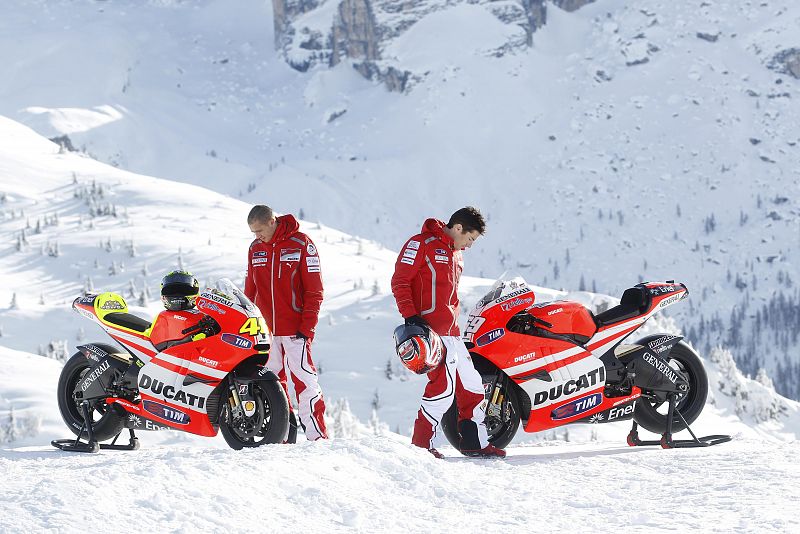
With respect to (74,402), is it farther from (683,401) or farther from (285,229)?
(683,401)

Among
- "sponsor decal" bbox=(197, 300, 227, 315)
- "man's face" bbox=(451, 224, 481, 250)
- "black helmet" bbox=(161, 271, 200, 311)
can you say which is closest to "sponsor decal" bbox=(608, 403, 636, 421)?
"man's face" bbox=(451, 224, 481, 250)

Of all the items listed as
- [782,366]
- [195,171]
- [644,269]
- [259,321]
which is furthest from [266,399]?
[644,269]

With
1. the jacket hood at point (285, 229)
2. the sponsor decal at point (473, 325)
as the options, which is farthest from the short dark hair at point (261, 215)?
the sponsor decal at point (473, 325)

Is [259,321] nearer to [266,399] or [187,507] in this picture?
[266,399]

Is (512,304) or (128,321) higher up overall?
(512,304)

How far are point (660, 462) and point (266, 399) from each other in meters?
3.27

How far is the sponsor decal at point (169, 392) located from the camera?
9156 millimetres

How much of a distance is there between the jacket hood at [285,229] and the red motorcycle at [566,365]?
179cm

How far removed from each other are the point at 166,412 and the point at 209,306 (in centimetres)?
100

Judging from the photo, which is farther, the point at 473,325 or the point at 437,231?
the point at 473,325

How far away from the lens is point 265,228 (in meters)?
9.55

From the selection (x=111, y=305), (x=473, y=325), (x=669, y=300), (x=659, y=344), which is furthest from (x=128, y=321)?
(x=669, y=300)

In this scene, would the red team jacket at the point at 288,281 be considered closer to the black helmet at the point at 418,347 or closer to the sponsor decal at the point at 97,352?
the black helmet at the point at 418,347

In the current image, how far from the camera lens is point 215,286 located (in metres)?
9.45
